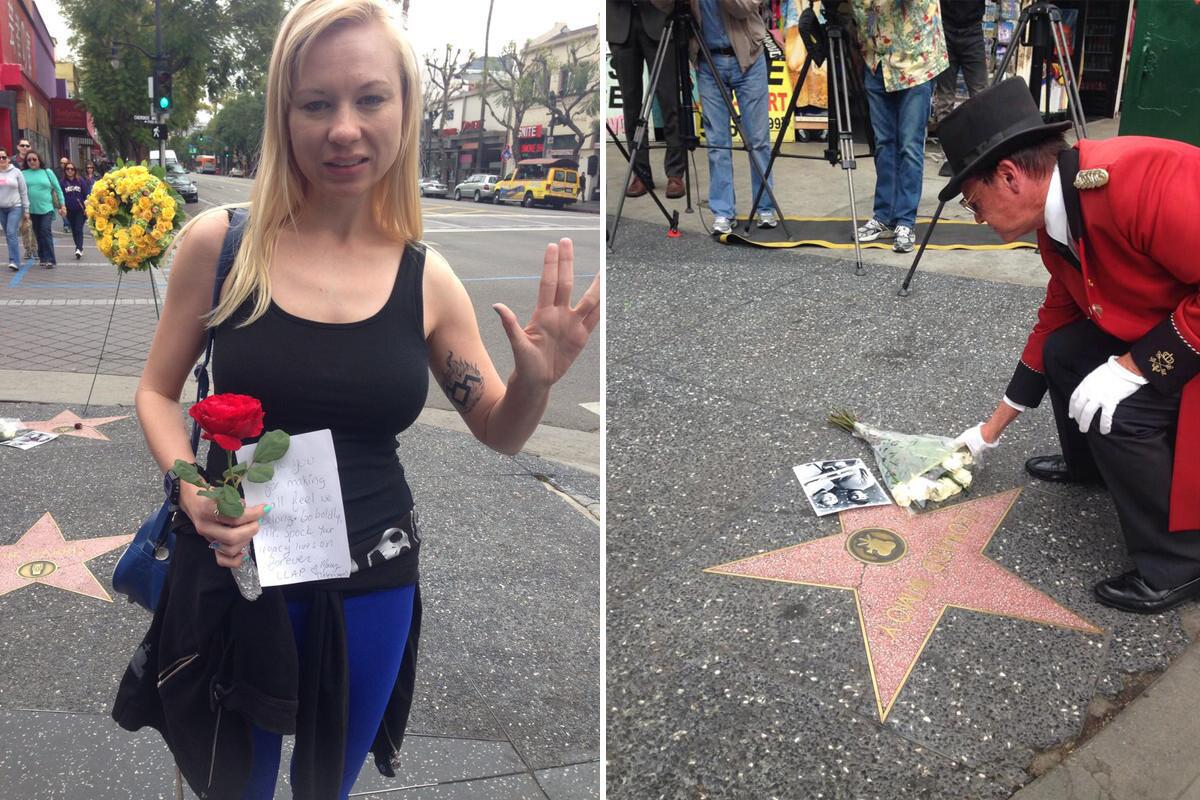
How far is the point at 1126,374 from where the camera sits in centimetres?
288

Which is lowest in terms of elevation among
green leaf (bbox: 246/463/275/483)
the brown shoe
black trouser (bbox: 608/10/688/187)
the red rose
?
green leaf (bbox: 246/463/275/483)

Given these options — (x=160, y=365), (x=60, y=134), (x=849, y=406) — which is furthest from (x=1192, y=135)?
(x=60, y=134)

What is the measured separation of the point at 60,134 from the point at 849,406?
4705 cm

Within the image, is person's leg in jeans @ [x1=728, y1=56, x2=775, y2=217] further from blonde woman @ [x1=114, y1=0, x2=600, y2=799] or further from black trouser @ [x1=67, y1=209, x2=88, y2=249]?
black trouser @ [x1=67, y1=209, x2=88, y2=249]

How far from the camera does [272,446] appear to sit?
1.52 metres

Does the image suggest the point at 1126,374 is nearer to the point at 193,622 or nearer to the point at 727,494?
the point at 727,494

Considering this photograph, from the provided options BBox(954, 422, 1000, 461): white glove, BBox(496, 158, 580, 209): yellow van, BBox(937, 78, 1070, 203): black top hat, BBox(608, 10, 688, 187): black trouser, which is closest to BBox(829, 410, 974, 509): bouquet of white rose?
BBox(954, 422, 1000, 461): white glove

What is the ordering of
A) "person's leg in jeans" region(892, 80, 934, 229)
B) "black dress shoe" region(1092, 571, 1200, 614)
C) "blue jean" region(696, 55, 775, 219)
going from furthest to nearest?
"blue jean" region(696, 55, 775, 219) → "person's leg in jeans" region(892, 80, 934, 229) → "black dress shoe" region(1092, 571, 1200, 614)

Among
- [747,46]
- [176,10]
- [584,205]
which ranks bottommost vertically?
[584,205]

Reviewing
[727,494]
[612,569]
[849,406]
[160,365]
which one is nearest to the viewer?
[160,365]

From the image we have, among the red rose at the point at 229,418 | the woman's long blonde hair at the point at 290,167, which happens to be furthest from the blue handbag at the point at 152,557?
the red rose at the point at 229,418

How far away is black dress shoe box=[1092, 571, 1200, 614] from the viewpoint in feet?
9.39

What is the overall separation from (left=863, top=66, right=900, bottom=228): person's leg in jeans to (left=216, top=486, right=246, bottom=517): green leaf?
5.77 meters

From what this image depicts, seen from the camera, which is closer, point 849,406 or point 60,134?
point 849,406
